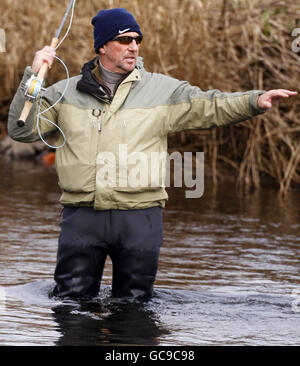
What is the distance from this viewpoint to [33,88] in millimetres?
4980

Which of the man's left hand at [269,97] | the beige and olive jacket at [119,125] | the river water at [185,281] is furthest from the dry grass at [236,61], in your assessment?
the man's left hand at [269,97]

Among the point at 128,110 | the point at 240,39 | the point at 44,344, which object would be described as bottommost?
the point at 44,344

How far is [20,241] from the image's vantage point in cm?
762

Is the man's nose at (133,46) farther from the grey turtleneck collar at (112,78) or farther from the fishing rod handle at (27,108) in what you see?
the fishing rod handle at (27,108)

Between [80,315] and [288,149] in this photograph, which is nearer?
[80,315]

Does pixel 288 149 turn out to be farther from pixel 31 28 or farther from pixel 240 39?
pixel 31 28

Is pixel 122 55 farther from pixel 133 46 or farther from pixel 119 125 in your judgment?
pixel 119 125

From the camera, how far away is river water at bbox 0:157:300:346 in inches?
200

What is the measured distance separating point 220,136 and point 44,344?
6.59 metres

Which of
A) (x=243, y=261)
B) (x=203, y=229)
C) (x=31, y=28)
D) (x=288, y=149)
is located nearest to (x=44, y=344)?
(x=243, y=261)

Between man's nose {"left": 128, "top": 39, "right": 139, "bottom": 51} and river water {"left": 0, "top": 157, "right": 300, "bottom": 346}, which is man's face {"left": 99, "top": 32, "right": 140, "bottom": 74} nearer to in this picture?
man's nose {"left": 128, "top": 39, "right": 139, "bottom": 51}

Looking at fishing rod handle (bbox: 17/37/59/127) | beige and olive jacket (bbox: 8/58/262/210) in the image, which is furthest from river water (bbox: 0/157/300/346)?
fishing rod handle (bbox: 17/37/59/127)

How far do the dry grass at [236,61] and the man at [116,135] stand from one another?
5035 mm

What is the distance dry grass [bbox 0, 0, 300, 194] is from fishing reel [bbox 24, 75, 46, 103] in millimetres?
5387
